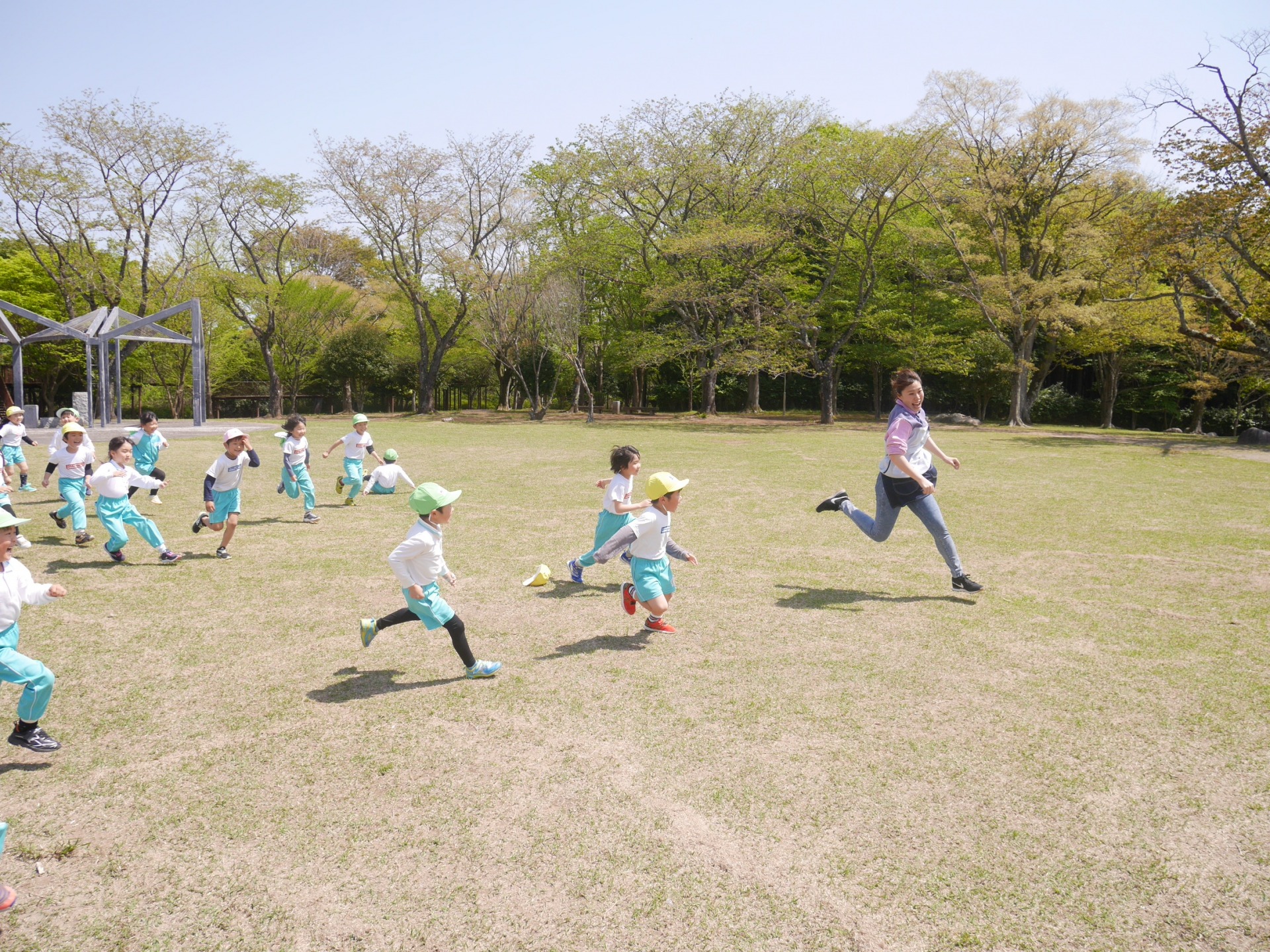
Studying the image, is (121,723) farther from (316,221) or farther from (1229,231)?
(316,221)

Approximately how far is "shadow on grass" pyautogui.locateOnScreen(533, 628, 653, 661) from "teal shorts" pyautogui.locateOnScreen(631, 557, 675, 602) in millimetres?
352

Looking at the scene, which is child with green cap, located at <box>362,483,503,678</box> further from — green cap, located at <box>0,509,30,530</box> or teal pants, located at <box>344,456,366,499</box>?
teal pants, located at <box>344,456,366,499</box>

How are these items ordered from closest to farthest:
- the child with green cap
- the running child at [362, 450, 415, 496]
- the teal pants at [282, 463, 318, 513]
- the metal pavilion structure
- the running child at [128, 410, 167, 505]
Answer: the child with green cap
the running child at [128, 410, 167, 505]
the teal pants at [282, 463, 318, 513]
the running child at [362, 450, 415, 496]
the metal pavilion structure

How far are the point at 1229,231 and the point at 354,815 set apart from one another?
2941 cm

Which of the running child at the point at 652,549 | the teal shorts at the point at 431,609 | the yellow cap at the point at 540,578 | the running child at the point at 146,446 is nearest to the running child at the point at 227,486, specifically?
the running child at the point at 146,446

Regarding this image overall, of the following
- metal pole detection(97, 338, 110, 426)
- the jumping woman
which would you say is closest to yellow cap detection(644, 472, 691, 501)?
the jumping woman

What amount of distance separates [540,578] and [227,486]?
391 centimetres

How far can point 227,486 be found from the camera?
926 centimetres

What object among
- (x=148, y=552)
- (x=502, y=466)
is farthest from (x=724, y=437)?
(x=148, y=552)

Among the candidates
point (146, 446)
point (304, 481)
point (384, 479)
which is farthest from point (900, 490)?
point (146, 446)

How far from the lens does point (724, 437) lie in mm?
29562

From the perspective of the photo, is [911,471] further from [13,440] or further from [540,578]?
[13,440]

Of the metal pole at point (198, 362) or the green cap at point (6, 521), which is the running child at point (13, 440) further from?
the metal pole at point (198, 362)

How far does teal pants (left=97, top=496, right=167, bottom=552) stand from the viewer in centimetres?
870
